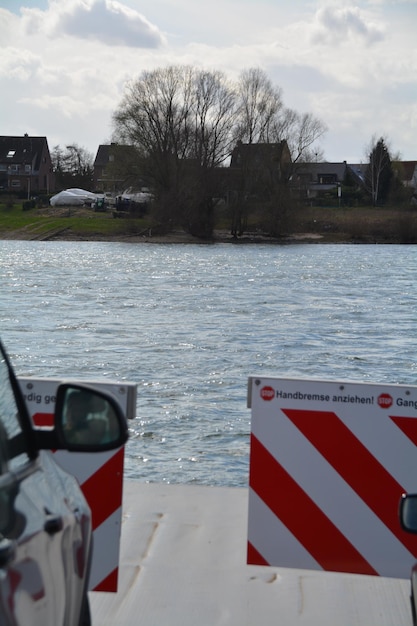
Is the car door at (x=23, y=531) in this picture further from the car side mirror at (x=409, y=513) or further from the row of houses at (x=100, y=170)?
the row of houses at (x=100, y=170)

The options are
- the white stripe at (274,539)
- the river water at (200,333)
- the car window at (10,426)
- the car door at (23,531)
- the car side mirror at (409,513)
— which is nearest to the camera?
the car door at (23,531)

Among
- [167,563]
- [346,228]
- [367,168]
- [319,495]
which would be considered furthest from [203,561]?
[367,168]

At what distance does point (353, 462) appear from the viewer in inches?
182

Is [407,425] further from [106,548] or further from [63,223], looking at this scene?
[63,223]

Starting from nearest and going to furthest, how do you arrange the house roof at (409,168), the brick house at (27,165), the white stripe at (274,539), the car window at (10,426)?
the car window at (10,426)
the white stripe at (274,539)
the brick house at (27,165)
the house roof at (409,168)

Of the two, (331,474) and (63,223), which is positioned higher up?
(331,474)

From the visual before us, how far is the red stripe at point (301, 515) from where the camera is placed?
15.5ft

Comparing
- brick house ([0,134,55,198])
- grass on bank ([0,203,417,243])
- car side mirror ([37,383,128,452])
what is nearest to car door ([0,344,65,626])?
car side mirror ([37,383,128,452])

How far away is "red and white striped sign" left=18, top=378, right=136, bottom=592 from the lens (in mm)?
4598

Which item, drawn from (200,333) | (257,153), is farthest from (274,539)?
(257,153)

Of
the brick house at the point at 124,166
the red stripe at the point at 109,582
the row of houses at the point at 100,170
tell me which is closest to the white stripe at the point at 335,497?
the red stripe at the point at 109,582

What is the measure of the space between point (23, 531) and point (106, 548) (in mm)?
2148

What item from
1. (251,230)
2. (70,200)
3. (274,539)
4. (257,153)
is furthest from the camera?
(70,200)

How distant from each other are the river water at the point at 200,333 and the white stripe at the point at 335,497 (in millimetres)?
4277
